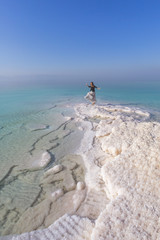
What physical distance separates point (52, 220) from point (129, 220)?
71.0 inches

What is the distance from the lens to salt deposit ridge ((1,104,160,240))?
8.55ft

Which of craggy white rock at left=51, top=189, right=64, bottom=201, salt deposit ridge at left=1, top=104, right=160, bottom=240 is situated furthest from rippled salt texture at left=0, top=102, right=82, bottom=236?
salt deposit ridge at left=1, top=104, right=160, bottom=240

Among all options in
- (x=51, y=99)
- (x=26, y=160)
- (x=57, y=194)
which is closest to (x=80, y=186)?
(x=57, y=194)

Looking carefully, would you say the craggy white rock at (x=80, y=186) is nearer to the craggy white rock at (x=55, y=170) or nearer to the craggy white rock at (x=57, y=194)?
the craggy white rock at (x=57, y=194)

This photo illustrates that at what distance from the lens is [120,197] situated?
126 inches

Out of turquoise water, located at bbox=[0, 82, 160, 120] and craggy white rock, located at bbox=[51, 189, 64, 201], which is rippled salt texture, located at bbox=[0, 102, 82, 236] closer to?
craggy white rock, located at bbox=[51, 189, 64, 201]

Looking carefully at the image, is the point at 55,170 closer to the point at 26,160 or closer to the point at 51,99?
the point at 26,160

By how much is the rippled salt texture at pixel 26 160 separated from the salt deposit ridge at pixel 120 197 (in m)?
0.57

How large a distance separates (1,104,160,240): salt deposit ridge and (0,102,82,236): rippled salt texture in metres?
0.57

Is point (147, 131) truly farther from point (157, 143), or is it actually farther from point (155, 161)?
point (155, 161)

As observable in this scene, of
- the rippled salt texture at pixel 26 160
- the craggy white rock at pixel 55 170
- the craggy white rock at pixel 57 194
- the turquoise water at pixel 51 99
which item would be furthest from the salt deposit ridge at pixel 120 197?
the turquoise water at pixel 51 99

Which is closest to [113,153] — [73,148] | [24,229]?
[73,148]

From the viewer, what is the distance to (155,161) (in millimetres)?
3650

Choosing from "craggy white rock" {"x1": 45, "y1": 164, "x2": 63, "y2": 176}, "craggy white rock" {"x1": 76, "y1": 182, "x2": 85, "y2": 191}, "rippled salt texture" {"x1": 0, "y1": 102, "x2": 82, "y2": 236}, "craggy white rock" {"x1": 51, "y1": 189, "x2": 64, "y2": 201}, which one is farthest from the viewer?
"craggy white rock" {"x1": 45, "y1": 164, "x2": 63, "y2": 176}
